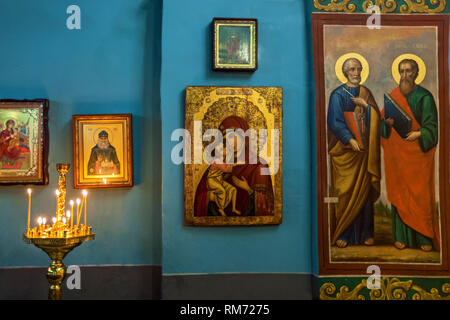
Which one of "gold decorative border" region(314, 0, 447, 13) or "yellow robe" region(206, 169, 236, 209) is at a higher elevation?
"gold decorative border" region(314, 0, 447, 13)

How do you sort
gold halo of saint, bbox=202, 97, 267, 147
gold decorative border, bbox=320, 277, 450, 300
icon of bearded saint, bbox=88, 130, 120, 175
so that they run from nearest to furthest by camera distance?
1. gold decorative border, bbox=320, 277, 450, 300
2. gold halo of saint, bbox=202, 97, 267, 147
3. icon of bearded saint, bbox=88, 130, 120, 175

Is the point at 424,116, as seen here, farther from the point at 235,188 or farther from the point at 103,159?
the point at 103,159

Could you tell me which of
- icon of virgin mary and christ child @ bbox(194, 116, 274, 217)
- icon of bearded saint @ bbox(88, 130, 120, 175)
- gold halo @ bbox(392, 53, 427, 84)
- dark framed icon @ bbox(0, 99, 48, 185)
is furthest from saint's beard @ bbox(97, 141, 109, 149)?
gold halo @ bbox(392, 53, 427, 84)

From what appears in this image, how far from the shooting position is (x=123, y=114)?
146 inches

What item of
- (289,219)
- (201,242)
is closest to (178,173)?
(201,242)

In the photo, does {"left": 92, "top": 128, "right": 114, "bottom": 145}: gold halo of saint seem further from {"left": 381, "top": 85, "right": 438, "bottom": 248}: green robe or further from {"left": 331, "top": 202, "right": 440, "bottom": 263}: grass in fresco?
{"left": 381, "top": 85, "right": 438, "bottom": 248}: green robe

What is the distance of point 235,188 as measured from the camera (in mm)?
3541

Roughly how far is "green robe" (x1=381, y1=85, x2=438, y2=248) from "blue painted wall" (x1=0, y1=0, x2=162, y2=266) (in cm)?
211

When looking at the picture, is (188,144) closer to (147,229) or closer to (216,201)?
(216,201)

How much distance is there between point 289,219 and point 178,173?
1.06 m

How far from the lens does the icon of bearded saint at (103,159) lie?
3689 millimetres

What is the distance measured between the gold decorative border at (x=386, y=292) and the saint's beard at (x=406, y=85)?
65.0 inches

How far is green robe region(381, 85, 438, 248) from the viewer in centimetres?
354

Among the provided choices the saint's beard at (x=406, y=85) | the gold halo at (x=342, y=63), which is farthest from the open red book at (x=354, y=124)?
the saint's beard at (x=406, y=85)
